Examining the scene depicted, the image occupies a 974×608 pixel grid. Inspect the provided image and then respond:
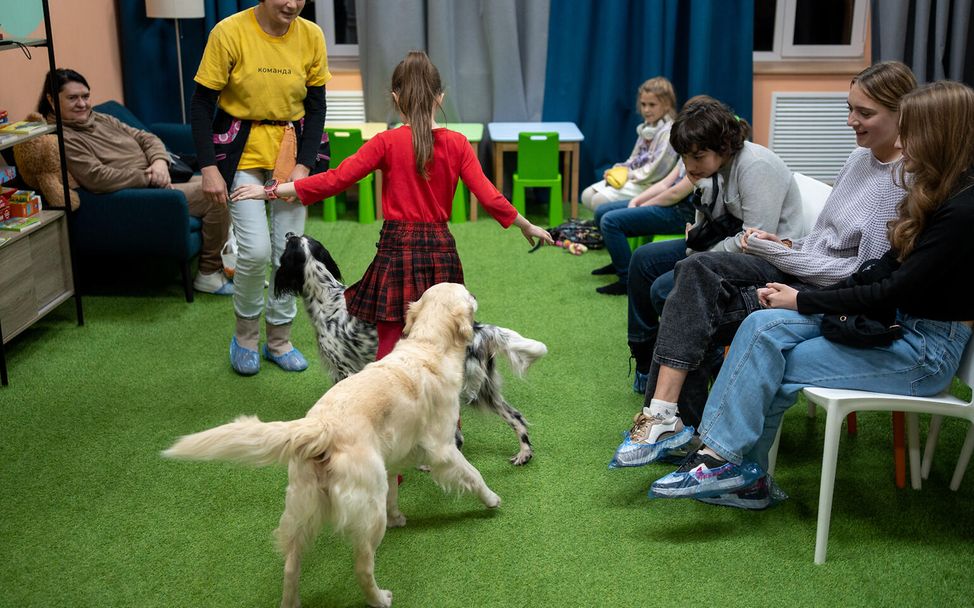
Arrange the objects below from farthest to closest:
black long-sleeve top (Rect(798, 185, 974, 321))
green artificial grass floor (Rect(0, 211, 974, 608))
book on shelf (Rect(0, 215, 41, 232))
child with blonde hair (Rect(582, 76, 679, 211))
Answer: child with blonde hair (Rect(582, 76, 679, 211)) < book on shelf (Rect(0, 215, 41, 232)) < green artificial grass floor (Rect(0, 211, 974, 608)) < black long-sleeve top (Rect(798, 185, 974, 321))

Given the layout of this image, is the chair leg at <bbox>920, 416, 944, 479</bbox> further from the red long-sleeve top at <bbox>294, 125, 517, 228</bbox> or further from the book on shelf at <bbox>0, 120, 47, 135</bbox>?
the book on shelf at <bbox>0, 120, 47, 135</bbox>

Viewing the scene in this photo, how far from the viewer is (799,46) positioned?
22.0ft

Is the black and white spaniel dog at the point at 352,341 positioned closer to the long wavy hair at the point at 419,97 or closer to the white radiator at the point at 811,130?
the long wavy hair at the point at 419,97

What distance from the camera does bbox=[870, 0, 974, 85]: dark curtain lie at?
20.2 feet

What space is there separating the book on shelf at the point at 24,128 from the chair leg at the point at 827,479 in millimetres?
3250

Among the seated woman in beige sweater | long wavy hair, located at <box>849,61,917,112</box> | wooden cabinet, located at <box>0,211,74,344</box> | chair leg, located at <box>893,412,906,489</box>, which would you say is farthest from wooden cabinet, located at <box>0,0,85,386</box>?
chair leg, located at <box>893,412,906,489</box>

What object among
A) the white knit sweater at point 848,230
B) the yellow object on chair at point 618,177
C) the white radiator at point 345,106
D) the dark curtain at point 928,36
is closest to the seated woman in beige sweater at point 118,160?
the white radiator at point 345,106

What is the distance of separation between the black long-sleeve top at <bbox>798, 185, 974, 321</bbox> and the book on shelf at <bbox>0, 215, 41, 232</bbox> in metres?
3.23

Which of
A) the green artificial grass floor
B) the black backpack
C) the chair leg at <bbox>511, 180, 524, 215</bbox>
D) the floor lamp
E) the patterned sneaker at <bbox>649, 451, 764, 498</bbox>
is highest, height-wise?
the floor lamp

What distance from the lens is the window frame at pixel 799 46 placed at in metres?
6.59

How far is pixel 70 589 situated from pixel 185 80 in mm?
4505

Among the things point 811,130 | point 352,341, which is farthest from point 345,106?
point 352,341

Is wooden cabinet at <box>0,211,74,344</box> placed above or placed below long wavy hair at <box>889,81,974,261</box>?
below

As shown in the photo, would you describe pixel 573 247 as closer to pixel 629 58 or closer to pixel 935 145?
pixel 629 58
